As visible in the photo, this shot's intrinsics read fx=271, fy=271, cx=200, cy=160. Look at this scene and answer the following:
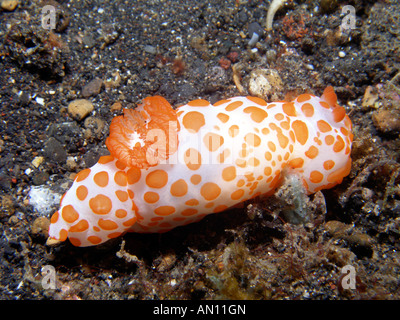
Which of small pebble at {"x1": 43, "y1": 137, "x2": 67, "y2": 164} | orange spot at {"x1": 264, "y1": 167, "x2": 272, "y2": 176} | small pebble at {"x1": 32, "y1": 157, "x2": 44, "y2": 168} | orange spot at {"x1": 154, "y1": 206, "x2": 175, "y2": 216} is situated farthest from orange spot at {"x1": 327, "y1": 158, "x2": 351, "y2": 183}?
small pebble at {"x1": 32, "y1": 157, "x2": 44, "y2": 168}

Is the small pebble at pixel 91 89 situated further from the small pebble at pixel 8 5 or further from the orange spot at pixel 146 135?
the small pebble at pixel 8 5

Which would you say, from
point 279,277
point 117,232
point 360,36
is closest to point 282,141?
point 279,277

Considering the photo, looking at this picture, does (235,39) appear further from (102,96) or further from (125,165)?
(125,165)
